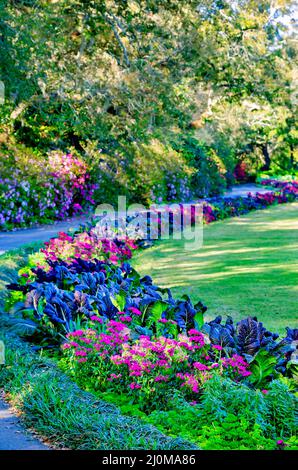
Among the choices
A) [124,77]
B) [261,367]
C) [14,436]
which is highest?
[124,77]

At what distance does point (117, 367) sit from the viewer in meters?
4.51

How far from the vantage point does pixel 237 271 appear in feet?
33.7

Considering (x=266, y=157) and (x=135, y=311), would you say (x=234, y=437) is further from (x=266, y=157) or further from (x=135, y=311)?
(x=266, y=157)

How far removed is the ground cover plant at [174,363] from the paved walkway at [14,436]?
0.58m

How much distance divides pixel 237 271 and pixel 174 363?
5868 millimetres

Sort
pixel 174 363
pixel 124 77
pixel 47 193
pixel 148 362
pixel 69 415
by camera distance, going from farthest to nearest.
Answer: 1. pixel 124 77
2. pixel 47 193
3. pixel 174 363
4. pixel 148 362
5. pixel 69 415

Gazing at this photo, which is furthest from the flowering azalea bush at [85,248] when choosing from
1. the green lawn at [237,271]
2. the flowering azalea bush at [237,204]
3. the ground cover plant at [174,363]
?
the flowering azalea bush at [237,204]

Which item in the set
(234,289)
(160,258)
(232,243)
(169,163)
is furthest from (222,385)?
(169,163)

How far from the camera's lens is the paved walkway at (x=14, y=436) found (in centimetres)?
368

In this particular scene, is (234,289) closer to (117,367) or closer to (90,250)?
(90,250)

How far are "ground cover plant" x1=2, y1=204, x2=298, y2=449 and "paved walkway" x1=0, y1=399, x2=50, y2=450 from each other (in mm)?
582

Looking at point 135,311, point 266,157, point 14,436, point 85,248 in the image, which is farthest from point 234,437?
point 266,157

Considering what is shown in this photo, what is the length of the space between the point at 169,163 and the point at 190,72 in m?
2.87

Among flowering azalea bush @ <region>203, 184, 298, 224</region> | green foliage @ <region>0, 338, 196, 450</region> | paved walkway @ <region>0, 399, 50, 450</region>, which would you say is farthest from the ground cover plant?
flowering azalea bush @ <region>203, 184, 298, 224</region>
